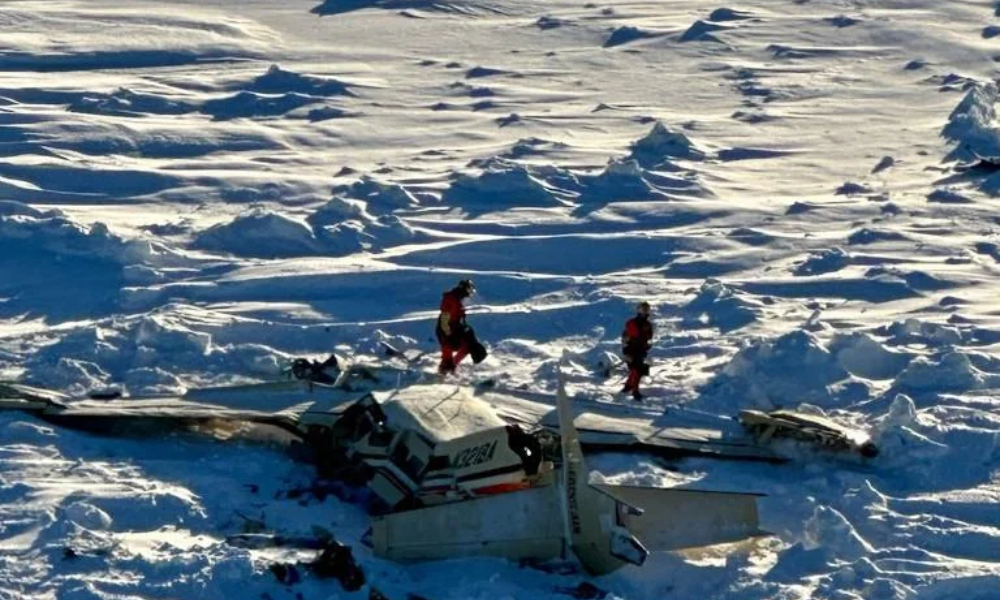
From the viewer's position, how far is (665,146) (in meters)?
26.9

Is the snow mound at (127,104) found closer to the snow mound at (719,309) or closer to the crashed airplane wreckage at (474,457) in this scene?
the snow mound at (719,309)

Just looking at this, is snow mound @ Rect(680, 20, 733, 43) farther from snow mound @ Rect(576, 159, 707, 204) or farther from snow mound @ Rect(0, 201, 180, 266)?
snow mound @ Rect(0, 201, 180, 266)

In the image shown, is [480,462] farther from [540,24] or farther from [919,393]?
[540,24]

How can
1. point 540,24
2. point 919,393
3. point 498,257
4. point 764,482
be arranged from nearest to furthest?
point 764,482
point 919,393
point 498,257
point 540,24

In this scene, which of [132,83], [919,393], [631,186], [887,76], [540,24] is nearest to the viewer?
[919,393]

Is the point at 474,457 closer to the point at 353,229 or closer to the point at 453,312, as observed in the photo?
the point at 453,312

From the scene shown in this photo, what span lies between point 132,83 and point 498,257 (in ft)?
33.4

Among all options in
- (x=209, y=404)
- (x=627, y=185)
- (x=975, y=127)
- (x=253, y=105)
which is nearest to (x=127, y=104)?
(x=253, y=105)

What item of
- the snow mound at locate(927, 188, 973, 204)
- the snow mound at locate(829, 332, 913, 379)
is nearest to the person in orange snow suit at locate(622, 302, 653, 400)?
the snow mound at locate(829, 332, 913, 379)

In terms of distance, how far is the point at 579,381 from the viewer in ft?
59.2

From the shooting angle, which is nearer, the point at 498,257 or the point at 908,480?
the point at 908,480

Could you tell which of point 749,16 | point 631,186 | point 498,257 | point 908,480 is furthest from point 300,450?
point 749,16

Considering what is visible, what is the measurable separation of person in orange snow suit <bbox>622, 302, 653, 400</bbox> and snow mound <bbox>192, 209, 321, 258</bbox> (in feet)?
19.6

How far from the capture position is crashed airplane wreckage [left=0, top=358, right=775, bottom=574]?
13.9 metres
